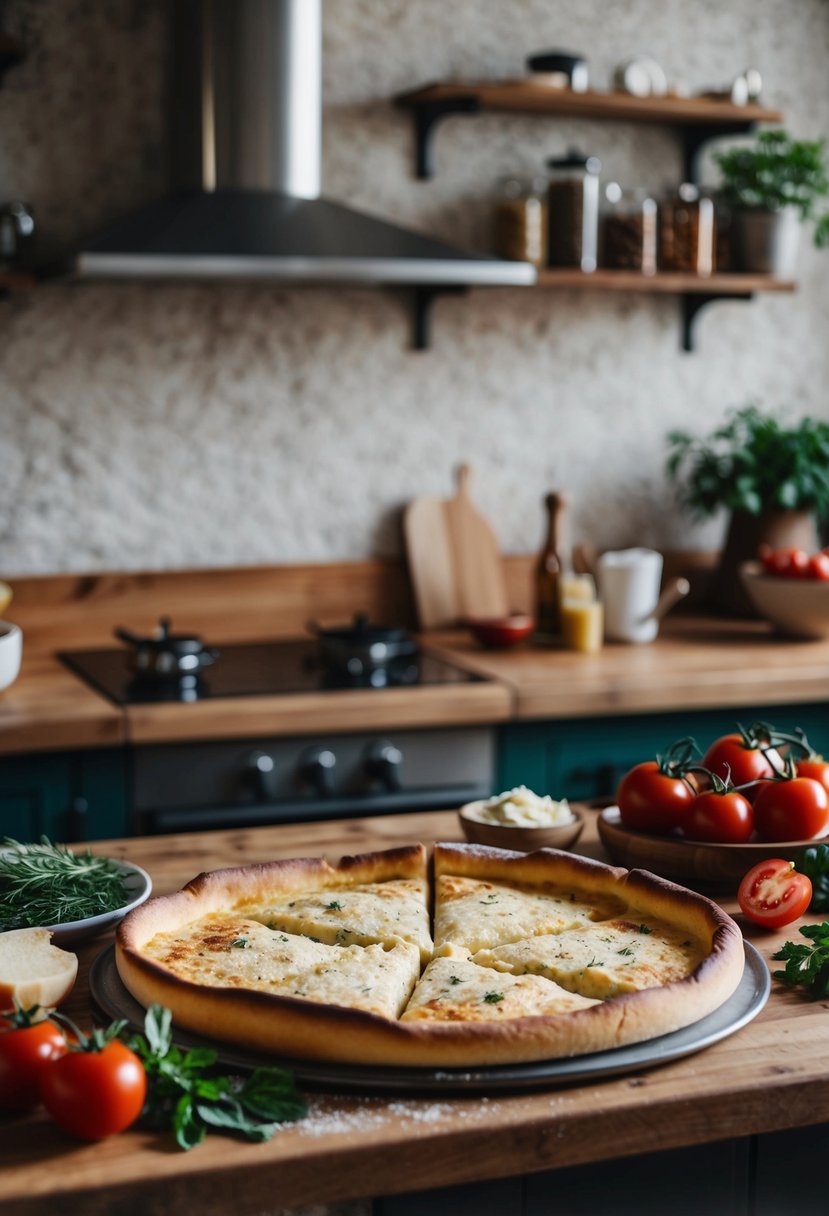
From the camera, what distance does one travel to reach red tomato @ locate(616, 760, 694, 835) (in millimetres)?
1654

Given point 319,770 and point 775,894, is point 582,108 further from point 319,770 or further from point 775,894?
point 775,894

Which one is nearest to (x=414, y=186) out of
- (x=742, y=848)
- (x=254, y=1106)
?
(x=742, y=848)

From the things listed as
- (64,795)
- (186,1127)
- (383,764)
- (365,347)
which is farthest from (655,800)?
(365,347)

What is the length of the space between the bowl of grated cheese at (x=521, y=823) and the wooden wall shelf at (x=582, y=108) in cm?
201

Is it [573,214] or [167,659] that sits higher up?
[573,214]

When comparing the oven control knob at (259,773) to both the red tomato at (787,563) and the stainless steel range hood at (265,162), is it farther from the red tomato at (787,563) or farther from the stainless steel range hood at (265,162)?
the red tomato at (787,563)

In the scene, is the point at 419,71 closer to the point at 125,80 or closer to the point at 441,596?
the point at 125,80

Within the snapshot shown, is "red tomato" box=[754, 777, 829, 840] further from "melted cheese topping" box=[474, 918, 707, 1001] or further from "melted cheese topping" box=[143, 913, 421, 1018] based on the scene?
"melted cheese topping" box=[143, 913, 421, 1018]

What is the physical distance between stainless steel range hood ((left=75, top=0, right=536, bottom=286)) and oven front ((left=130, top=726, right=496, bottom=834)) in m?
0.93

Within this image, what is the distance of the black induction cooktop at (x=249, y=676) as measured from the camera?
2.83 meters

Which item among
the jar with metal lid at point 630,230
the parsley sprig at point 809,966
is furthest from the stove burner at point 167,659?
the parsley sprig at point 809,966

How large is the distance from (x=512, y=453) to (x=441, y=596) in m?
0.43

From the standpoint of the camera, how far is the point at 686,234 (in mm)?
3551

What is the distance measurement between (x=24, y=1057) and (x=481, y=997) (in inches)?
15.3
